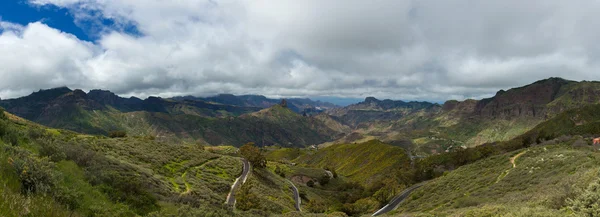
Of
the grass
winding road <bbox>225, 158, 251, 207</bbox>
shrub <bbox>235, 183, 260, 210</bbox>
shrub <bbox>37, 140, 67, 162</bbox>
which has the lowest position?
winding road <bbox>225, 158, 251, 207</bbox>

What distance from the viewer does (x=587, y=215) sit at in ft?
47.5

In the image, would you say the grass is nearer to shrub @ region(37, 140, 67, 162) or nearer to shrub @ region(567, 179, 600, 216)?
shrub @ region(567, 179, 600, 216)

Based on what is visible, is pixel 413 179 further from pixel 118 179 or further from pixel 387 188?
pixel 118 179

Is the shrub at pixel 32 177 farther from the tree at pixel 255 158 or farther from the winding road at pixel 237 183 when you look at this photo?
the tree at pixel 255 158

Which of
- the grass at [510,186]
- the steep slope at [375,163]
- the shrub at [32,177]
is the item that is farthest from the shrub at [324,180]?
the shrub at [32,177]

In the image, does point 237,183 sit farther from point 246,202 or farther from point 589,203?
point 589,203

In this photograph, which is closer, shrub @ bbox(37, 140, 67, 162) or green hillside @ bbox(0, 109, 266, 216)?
green hillside @ bbox(0, 109, 266, 216)

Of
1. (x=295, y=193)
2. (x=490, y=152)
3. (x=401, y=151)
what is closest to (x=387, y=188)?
(x=295, y=193)

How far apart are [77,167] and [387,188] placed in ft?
224

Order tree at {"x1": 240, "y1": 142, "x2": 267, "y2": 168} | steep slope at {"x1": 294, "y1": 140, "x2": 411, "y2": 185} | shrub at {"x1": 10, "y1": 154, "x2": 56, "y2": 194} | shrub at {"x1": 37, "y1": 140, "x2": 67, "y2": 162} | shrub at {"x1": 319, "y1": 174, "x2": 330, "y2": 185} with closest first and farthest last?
1. shrub at {"x1": 10, "y1": 154, "x2": 56, "y2": 194}
2. shrub at {"x1": 37, "y1": 140, "x2": 67, "y2": 162}
3. tree at {"x1": 240, "y1": 142, "x2": 267, "y2": 168}
4. shrub at {"x1": 319, "y1": 174, "x2": 330, "y2": 185}
5. steep slope at {"x1": 294, "y1": 140, "x2": 411, "y2": 185}

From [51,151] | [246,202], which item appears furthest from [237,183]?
[51,151]

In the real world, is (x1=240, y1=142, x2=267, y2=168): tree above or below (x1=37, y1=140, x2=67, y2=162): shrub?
below

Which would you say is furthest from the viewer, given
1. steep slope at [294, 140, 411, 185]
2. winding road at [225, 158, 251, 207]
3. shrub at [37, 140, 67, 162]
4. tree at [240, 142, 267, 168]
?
steep slope at [294, 140, 411, 185]

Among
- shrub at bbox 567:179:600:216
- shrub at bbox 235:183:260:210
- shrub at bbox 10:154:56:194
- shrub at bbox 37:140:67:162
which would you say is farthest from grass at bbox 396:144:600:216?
shrub at bbox 37:140:67:162
